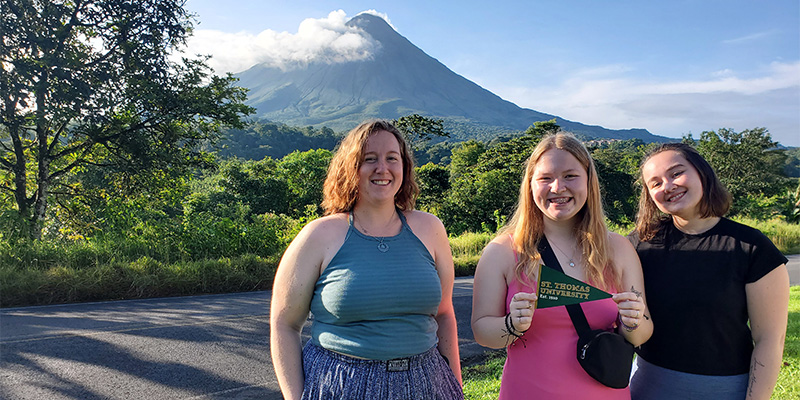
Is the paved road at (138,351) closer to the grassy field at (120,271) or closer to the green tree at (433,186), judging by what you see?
the grassy field at (120,271)

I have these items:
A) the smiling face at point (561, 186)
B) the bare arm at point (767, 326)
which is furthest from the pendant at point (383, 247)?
the bare arm at point (767, 326)

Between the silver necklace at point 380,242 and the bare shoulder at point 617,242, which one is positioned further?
the bare shoulder at point 617,242

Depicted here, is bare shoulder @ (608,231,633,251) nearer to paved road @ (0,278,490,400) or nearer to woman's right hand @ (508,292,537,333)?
woman's right hand @ (508,292,537,333)

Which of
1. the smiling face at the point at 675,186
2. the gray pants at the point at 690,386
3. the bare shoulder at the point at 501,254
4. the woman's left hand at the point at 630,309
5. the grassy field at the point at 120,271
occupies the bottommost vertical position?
the grassy field at the point at 120,271

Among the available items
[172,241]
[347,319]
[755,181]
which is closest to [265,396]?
[347,319]

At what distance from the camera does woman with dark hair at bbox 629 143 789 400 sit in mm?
1844

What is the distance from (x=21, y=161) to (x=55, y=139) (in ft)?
3.41

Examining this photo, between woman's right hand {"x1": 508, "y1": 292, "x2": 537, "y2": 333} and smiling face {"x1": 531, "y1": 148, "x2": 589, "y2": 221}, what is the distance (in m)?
0.37

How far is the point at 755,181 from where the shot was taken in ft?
125

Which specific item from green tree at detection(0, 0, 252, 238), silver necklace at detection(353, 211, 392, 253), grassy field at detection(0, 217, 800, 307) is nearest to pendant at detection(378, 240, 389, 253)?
silver necklace at detection(353, 211, 392, 253)

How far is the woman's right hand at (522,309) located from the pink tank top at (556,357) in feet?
0.47

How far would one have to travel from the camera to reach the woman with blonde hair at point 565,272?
178 cm

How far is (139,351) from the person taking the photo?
5.52 meters

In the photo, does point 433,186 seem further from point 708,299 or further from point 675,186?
point 708,299
